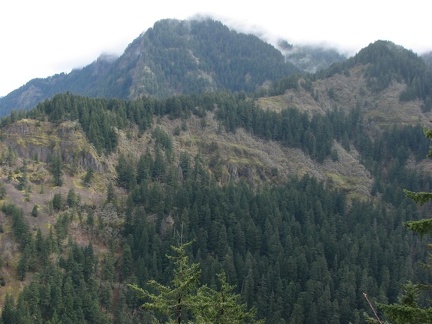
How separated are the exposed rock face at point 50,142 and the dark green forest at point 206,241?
481 centimetres

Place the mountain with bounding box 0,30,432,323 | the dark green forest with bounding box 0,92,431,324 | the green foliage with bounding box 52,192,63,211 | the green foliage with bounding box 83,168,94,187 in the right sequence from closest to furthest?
the dark green forest with bounding box 0,92,431,324
the mountain with bounding box 0,30,432,323
the green foliage with bounding box 52,192,63,211
the green foliage with bounding box 83,168,94,187

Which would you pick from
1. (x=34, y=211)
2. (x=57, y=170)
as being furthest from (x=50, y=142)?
(x=34, y=211)

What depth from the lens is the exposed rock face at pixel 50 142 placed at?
488ft

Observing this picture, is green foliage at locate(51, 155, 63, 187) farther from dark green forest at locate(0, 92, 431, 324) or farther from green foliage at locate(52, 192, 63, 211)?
green foliage at locate(52, 192, 63, 211)

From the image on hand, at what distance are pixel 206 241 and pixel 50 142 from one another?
Result: 65335mm

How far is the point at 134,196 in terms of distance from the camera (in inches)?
5974

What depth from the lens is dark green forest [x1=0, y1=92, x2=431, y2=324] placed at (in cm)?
11688

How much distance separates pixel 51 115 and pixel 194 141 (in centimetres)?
6178

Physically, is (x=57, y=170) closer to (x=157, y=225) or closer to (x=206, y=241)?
(x=157, y=225)

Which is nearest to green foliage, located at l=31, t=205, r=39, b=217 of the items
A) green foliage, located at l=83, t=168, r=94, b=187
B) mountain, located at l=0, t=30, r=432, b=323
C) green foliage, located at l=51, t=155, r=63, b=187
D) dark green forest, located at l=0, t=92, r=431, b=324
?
mountain, located at l=0, t=30, r=432, b=323

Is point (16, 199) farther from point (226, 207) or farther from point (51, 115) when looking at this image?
point (226, 207)

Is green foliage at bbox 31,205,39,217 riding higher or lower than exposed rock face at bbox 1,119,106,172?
lower

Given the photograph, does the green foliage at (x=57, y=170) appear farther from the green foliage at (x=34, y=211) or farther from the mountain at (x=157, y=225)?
the green foliage at (x=34, y=211)

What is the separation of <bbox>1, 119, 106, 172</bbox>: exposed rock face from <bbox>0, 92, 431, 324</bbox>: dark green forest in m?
4.81
